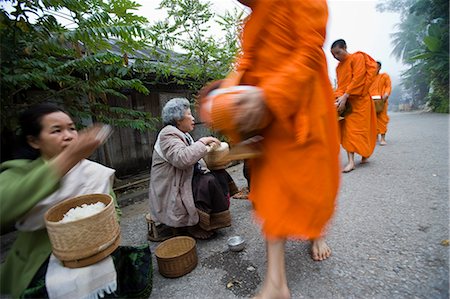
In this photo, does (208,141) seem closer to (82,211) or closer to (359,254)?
(82,211)

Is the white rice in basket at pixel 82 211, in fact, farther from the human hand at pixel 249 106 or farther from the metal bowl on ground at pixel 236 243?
the metal bowl on ground at pixel 236 243

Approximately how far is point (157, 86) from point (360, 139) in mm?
4516

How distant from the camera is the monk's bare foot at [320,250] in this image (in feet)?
6.43

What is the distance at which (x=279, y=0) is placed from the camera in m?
1.19

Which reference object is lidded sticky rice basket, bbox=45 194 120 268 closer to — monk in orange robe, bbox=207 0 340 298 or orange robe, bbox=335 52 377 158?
monk in orange robe, bbox=207 0 340 298

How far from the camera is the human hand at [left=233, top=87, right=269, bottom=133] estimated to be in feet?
3.58

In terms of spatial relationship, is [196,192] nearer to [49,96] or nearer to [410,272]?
[410,272]

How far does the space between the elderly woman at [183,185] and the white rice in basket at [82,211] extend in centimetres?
108

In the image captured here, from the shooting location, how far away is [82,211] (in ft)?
4.27

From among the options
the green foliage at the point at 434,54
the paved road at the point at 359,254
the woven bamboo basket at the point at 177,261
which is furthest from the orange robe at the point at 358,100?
the green foliage at the point at 434,54

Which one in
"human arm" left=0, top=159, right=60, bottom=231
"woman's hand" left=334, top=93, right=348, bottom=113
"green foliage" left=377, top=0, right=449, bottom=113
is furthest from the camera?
"green foliage" left=377, top=0, right=449, bottom=113

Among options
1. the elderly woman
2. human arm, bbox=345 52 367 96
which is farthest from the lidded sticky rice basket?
human arm, bbox=345 52 367 96

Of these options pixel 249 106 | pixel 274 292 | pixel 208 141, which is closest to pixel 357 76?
pixel 208 141

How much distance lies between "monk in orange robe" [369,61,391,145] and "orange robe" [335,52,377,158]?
2290 millimetres
